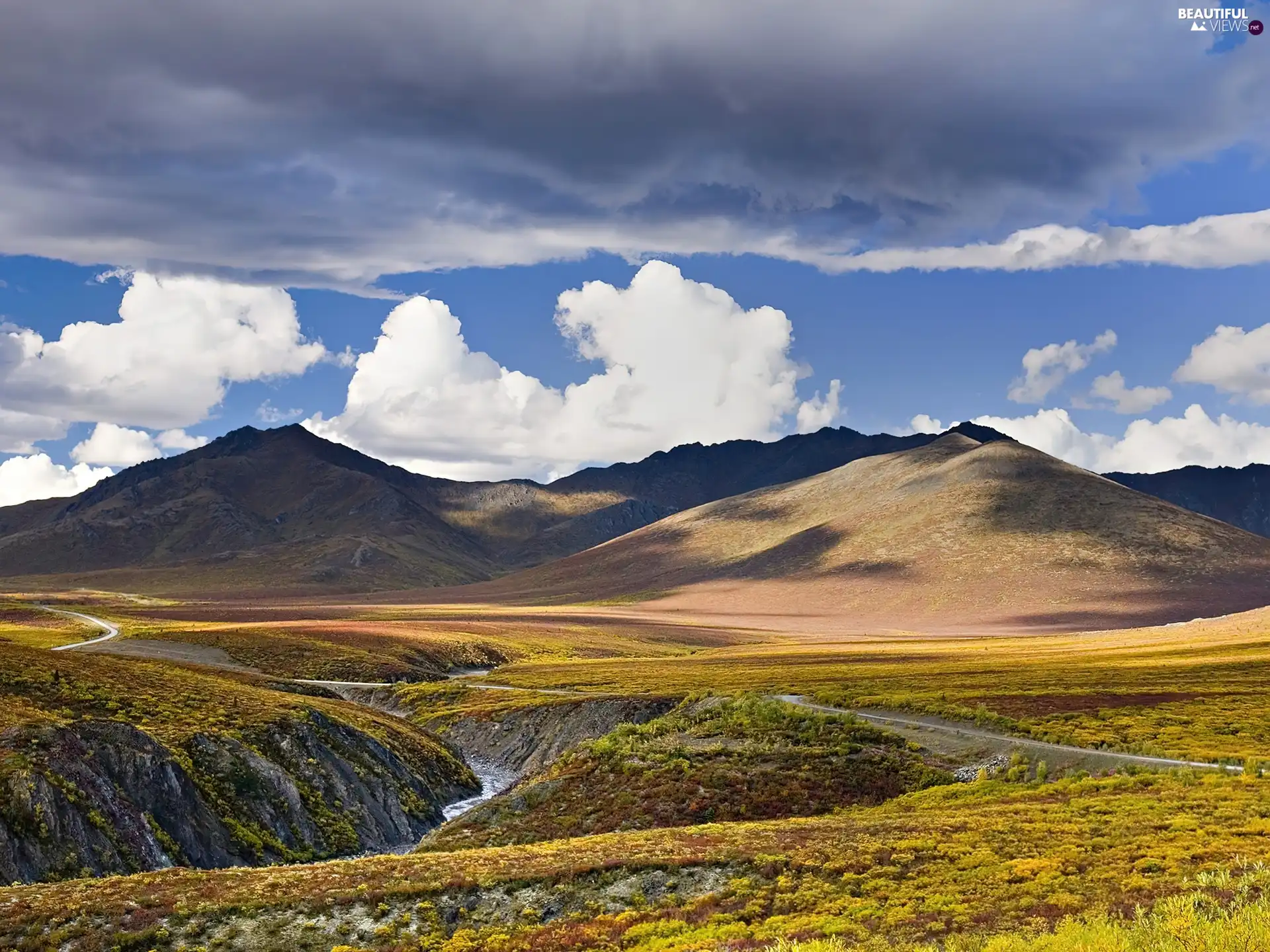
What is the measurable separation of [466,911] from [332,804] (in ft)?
111

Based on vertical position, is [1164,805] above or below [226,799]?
above

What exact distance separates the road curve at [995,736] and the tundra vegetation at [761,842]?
1.58 meters

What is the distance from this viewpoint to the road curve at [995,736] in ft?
172

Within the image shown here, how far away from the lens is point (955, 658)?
136625 mm

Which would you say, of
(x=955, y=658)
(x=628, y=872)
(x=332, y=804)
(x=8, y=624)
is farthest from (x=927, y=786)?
(x=8, y=624)

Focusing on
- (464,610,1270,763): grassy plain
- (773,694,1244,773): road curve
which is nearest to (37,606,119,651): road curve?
(464,610,1270,763): grassy plain

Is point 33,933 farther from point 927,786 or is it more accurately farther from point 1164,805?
point 927,786

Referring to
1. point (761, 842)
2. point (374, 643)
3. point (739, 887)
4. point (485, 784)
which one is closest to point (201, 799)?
point (485, 784)

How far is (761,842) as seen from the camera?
39500 millimetres

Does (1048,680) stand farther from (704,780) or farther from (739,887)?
(739,887)

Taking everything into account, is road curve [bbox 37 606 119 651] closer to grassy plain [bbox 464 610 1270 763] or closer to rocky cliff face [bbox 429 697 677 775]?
rocky cliff face [bbox 429 697 677 775]

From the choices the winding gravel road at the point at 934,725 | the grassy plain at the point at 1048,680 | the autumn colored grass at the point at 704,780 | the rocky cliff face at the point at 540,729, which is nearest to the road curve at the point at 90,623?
the winding gravel road at the point at 934,725

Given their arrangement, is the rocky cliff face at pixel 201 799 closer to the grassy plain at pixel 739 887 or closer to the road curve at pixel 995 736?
the grassy plain at pixel 739 887

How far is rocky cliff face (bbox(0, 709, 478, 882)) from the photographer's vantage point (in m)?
46.4
